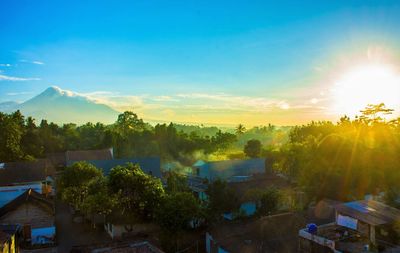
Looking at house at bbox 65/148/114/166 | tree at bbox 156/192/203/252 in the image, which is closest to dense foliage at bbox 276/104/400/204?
tree at bbox 156/192/203/252

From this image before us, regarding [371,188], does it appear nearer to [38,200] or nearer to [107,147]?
[38,200]

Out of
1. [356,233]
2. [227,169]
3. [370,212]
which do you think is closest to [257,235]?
[356,233]

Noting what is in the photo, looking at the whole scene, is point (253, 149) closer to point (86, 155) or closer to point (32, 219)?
point (86, 155)

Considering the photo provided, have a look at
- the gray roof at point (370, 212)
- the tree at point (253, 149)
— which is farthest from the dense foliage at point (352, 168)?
the tree at point (253, 149)

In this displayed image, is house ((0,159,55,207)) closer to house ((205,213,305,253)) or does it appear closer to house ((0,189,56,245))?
house ((0,189,56,245))

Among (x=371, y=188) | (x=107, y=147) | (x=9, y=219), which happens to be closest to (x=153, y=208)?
(x=9, y=219)

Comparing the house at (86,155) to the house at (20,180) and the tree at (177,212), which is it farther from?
the tree at (177,212)
